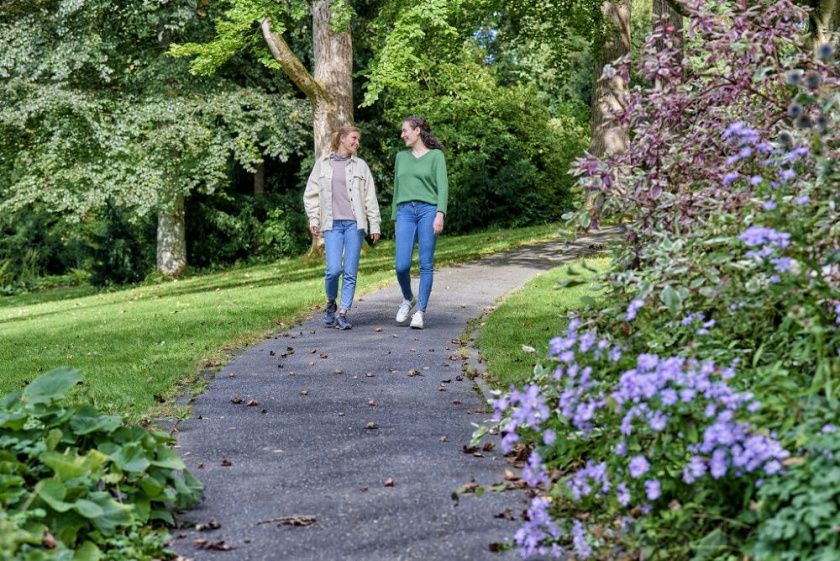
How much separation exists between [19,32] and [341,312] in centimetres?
1378

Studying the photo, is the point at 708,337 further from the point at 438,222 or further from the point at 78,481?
the point at 438,222

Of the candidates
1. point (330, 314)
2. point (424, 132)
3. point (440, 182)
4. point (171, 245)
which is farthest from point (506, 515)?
point (171, 245)

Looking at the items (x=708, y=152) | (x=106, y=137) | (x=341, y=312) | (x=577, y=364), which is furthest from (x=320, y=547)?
(x=106, y=137)

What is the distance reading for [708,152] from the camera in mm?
5836

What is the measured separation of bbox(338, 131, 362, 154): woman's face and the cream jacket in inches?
4.5

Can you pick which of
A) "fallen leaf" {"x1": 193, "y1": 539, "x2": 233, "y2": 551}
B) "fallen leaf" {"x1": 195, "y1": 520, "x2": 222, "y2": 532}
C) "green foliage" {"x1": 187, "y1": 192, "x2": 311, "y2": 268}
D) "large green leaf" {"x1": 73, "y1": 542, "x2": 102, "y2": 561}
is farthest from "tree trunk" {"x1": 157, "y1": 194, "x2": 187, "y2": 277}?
"large green leaf" {"x1": 73, "y1": 542, "x2": 102, "y2": 561}

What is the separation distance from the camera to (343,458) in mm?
5801

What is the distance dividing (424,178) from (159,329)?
3.93m

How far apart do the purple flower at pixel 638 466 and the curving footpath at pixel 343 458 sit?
2.31 feet

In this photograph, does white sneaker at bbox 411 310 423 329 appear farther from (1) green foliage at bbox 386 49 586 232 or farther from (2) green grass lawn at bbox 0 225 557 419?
(1) green foliage at bbox 386 49 586 232

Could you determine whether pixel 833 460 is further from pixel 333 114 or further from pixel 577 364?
pixel 333 114

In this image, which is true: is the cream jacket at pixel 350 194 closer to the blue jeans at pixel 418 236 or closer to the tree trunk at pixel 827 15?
the blue jeans at pixel 418 236

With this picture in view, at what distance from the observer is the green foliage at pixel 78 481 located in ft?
13.6

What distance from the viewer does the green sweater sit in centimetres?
1021
